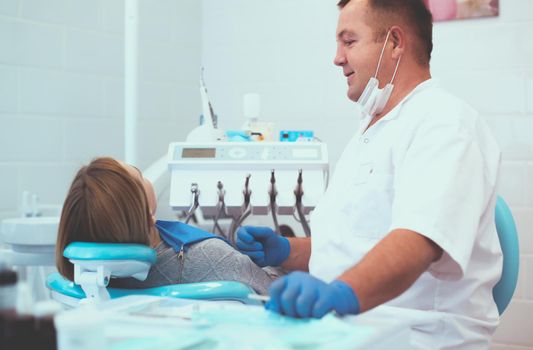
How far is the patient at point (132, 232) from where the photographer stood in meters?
1.55

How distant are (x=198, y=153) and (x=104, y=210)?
0.79 metres

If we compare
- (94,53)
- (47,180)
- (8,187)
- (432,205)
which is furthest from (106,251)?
(94,53)

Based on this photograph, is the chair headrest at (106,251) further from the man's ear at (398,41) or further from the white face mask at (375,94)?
the man's ear at (398,41)

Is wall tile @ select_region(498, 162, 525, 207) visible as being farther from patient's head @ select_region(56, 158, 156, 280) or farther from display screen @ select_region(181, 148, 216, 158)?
patient's head @ select_region(56, 158, 156, 280)

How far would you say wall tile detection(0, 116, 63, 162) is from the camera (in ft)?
8.42

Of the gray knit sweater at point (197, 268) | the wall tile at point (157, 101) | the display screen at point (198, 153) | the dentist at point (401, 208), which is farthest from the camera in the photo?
the wall tile at point (157, 101)

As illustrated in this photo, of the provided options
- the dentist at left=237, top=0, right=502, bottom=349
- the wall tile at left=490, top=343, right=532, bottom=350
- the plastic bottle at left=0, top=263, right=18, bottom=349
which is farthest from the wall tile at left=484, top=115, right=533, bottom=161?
the plastic bottle at left=0, top=263, right=18, bottom=349

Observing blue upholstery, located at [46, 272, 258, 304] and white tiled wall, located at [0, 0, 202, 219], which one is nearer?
blue upholstery, located at [46, 272, 258, 304]

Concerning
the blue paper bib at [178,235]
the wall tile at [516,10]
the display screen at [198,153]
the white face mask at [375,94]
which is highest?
the wall tile at [516,10]

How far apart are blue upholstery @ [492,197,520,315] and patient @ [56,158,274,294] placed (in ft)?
1.90

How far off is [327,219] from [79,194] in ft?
2.02

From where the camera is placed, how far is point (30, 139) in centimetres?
266

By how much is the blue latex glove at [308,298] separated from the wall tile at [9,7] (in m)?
1.93

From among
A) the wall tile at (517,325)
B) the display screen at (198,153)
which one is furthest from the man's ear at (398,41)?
the wall tile at (517,325)
